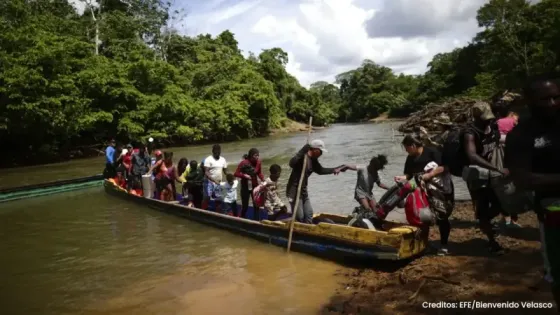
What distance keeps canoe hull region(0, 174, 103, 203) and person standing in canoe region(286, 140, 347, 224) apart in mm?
12786

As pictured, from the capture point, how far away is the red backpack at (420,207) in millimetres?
5121

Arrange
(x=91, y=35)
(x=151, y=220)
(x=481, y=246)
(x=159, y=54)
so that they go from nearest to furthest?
(x=481, y=246), (x=151, y=220), (x=91, y=35), (x=159, y=54)

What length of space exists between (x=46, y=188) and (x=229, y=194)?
10532mm

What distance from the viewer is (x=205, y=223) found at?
31.0ft

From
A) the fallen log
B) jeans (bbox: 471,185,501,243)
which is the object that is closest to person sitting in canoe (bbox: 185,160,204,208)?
jeans (bbox: 471,185,501,243)

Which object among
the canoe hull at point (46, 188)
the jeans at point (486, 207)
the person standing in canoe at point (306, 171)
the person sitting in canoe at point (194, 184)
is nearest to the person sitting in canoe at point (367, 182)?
the person standing in canoe at point (306, 171)

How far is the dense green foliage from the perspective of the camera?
2639cm

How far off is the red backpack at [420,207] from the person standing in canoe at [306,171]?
1.43 m

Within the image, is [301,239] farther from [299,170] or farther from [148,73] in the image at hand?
[148,73]

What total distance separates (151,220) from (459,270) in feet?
25.7

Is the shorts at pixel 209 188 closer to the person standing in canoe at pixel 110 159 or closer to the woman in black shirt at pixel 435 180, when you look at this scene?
the woman in black shirt at pixel 435 180

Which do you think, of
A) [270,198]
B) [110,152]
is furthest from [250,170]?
[110,152]

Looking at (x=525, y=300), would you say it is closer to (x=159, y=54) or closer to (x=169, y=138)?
(x=169, y=138)

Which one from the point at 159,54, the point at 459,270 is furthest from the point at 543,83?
the point at 159,54
